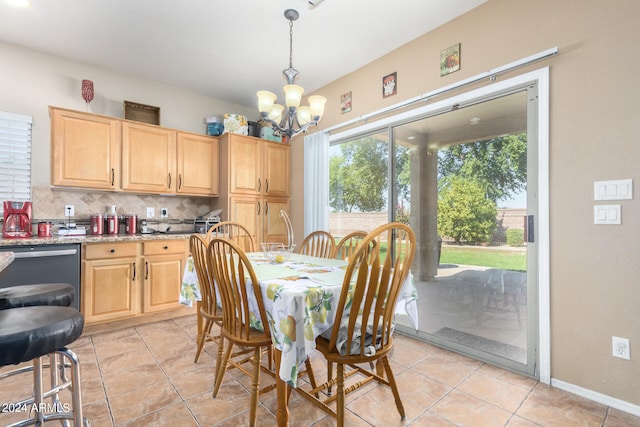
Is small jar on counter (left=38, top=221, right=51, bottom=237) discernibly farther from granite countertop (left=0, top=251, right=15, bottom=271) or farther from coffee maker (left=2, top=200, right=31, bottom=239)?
granite countertop (left=0, top=251, right=15, bottom=271)

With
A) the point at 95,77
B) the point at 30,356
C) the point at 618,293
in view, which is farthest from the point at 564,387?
the point at 95,77

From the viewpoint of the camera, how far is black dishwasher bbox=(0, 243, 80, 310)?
244 cm

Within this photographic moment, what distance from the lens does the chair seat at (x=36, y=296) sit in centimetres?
148

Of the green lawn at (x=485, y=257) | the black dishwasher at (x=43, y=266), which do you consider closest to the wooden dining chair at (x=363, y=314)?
the green lawn at (x=485, y=257)

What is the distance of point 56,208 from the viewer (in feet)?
10.2

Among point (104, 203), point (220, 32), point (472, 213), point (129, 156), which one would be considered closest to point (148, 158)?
point (129, 156)

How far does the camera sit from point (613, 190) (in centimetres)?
176

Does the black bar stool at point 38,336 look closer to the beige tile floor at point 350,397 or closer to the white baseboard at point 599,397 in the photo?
the beige tile floor at point 350,397

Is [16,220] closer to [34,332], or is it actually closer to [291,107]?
[34,332]

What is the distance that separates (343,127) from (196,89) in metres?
1.97

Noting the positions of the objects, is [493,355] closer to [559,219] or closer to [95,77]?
[559,219]

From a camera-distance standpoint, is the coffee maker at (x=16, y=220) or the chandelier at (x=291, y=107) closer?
the chandelier at (x=291, y=107)

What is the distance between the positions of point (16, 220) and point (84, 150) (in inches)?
32.9

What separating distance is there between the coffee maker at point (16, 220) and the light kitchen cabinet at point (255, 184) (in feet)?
5.84
